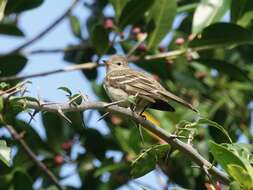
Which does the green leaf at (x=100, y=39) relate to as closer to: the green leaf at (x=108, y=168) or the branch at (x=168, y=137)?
the green leaf at (x=108, y=168)

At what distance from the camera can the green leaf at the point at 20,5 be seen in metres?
6.80

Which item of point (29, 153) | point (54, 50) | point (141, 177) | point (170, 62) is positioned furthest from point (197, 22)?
point (141, 177)

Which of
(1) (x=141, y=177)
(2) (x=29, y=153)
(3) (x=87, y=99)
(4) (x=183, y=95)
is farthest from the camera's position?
(4) (x=183, y=95)

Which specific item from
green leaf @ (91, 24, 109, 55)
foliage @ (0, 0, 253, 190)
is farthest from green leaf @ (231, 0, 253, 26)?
green leaf @ (91, 24, 109, 55)

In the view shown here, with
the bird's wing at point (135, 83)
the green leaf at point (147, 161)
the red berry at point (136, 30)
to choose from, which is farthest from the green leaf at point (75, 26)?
the green leaf at point (147, 161)

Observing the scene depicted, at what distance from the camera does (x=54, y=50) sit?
23.6 feet

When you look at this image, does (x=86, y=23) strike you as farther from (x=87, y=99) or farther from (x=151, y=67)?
(x=87, y=99)

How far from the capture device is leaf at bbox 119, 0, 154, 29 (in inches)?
271

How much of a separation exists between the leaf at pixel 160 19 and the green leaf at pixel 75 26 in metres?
1.52

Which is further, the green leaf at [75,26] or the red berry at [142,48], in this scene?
the green leaf at [75,26]

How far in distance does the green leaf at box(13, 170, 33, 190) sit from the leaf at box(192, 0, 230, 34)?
6.63 ft

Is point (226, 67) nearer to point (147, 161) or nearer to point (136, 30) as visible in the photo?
point (136, 30)

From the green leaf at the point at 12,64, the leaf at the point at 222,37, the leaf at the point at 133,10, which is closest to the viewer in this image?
the leaf at the point at 222,37

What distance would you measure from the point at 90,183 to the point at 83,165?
18cm
